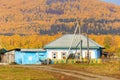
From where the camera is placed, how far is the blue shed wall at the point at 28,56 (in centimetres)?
8394

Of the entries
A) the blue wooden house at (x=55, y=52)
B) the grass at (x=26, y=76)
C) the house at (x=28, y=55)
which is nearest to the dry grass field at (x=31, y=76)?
the grass at (x=26, y=76)

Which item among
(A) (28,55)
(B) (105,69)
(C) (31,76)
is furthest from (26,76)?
(A) (28,55)

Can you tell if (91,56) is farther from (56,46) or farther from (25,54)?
Result: (25,54)

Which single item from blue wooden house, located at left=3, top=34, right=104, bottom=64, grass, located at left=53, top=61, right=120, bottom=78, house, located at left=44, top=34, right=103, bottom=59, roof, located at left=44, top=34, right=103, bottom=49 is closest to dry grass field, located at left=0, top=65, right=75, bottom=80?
grass, located at left=53, top=61, right=120, bottom=78

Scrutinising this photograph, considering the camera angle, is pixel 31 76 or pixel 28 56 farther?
pixel 28 56

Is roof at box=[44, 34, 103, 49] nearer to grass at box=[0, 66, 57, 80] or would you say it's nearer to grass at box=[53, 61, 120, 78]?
grass at box=[53, 61, 120, 78]

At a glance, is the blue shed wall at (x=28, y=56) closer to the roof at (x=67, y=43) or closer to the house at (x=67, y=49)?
the house at (x=67, y=49)

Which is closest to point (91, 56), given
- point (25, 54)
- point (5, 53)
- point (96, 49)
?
point (96, 49)

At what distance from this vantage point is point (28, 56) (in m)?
84.4

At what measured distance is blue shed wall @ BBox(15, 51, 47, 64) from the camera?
275 ft

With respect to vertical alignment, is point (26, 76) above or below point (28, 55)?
below

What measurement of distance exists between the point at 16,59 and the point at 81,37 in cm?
1456

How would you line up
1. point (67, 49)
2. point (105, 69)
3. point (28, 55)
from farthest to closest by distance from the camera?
point (28, 55), point (67, 49), point (105, 69)

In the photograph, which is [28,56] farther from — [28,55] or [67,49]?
[67,49]
